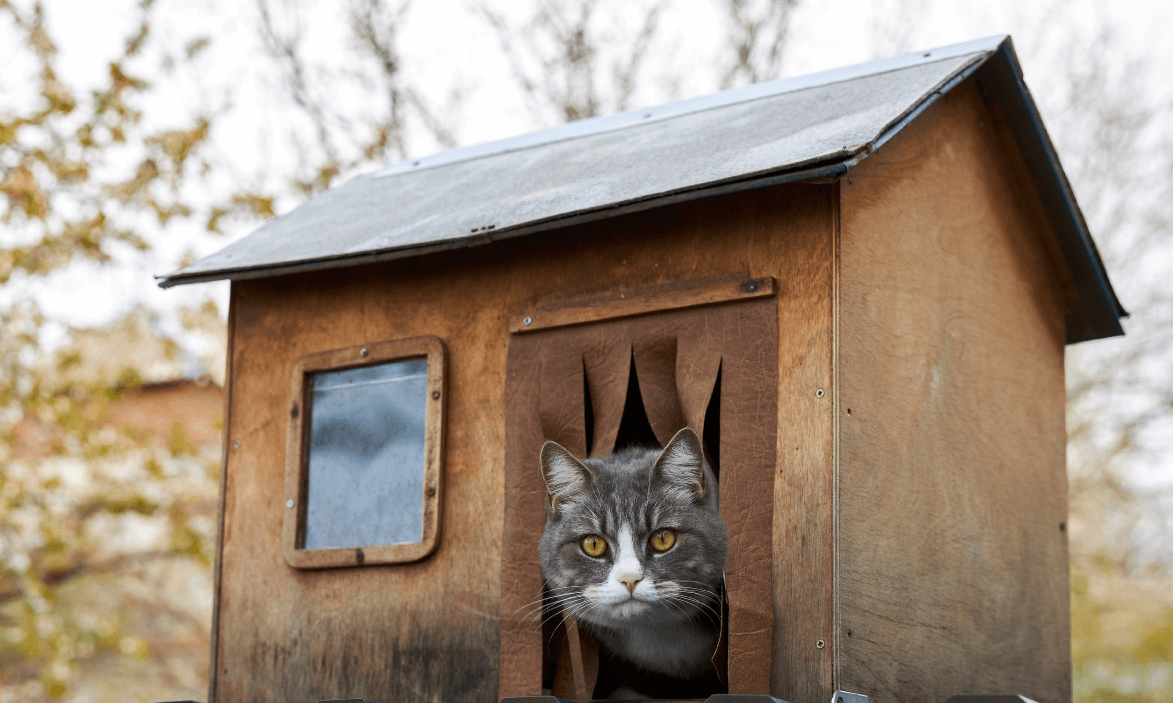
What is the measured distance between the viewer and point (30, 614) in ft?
23.0

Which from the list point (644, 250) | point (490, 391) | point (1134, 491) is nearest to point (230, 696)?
point (490, 391)

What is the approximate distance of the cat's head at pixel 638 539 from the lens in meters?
2.66

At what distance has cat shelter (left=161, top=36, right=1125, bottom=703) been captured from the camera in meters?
2.70

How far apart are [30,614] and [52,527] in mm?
637

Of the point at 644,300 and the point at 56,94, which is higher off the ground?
the point at 56,94

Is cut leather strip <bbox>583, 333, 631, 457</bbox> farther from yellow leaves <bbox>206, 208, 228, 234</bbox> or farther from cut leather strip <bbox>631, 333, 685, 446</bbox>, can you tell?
yellow leaves <bbox>206, 208, 228, 234</bbox>

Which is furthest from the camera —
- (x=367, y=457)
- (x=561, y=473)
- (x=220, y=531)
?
(x=220, y=531)

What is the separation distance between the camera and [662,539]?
8.98 ft

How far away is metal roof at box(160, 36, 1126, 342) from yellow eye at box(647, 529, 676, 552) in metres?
0.86

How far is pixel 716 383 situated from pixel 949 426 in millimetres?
826

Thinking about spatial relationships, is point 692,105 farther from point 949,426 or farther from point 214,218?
point 214,218

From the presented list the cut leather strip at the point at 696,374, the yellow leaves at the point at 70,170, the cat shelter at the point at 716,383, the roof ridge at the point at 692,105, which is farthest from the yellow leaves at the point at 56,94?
the cut leather strip at the point at 696,374

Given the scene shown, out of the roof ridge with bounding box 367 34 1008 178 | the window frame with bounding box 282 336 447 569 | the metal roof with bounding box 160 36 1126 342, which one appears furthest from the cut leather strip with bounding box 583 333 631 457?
the roof ridge with bounding box 367 34 1008 178

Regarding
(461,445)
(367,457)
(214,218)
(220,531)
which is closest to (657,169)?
(461,445)
